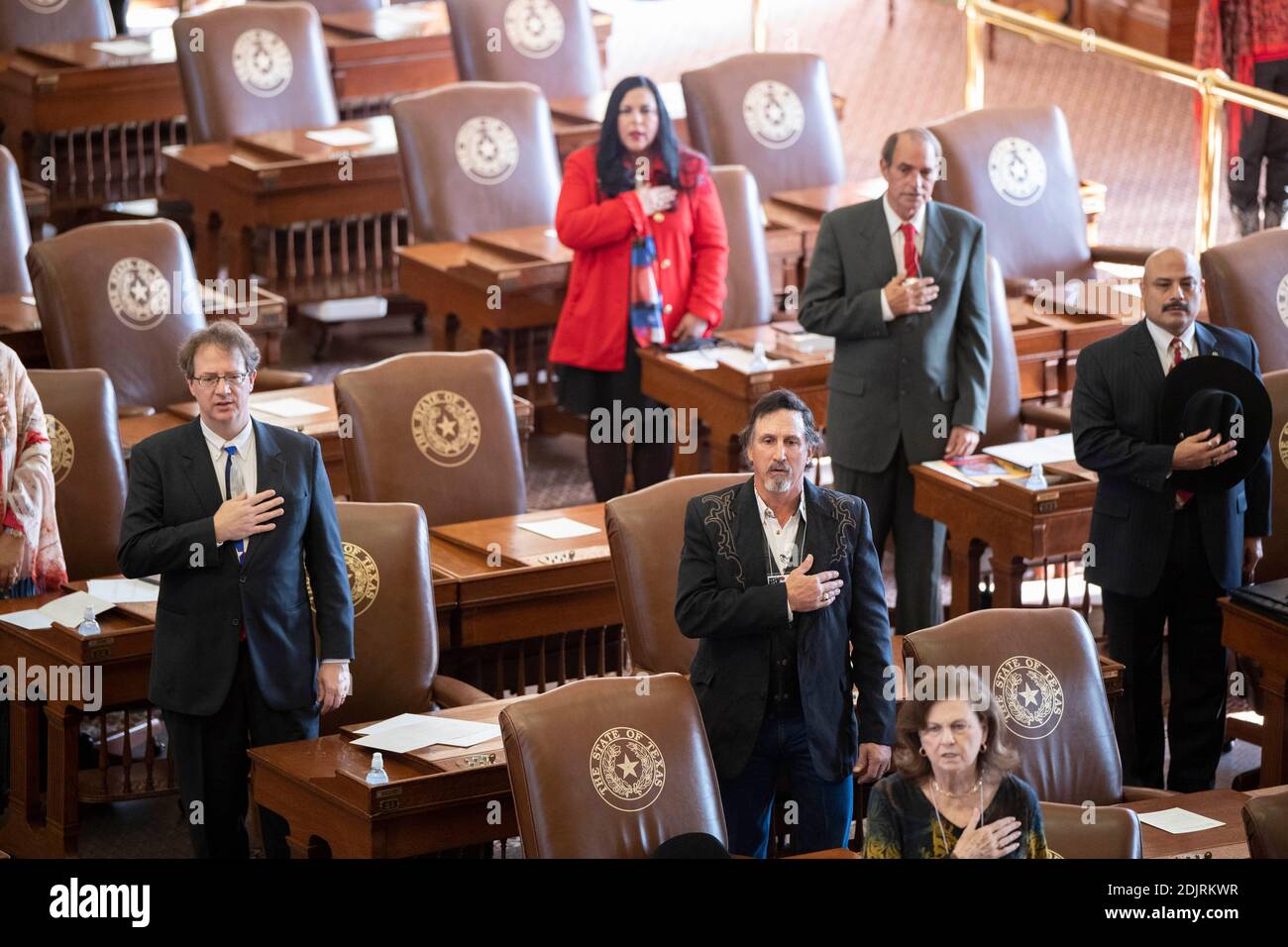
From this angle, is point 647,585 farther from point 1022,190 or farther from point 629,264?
point 1022,190

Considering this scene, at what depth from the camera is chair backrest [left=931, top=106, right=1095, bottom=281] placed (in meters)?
7.88

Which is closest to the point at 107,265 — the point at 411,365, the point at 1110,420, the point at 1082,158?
the point at 411,365

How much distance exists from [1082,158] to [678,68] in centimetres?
245

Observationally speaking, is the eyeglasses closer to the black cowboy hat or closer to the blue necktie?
the blue necktie

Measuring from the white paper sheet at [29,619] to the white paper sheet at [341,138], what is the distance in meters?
3.85

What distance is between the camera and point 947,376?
6.17 m

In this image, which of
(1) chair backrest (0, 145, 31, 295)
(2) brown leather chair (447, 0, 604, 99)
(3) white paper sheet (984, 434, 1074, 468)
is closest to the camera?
(3) white paper sheet (984, 434, 1074, 468)

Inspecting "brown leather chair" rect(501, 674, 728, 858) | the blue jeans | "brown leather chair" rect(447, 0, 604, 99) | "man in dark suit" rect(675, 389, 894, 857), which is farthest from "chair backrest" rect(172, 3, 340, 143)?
"brown leather chair" rect(501, 674, 728, 858)

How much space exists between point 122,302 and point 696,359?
1770 mm

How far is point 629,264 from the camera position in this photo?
713cm

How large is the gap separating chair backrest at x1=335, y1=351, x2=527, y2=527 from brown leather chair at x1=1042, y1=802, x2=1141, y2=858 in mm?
2443

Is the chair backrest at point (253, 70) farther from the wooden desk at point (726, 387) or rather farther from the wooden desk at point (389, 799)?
the wooden desk at point (389, 799)

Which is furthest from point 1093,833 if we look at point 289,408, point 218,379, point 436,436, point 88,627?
point 289,408

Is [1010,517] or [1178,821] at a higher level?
[1010,517]
